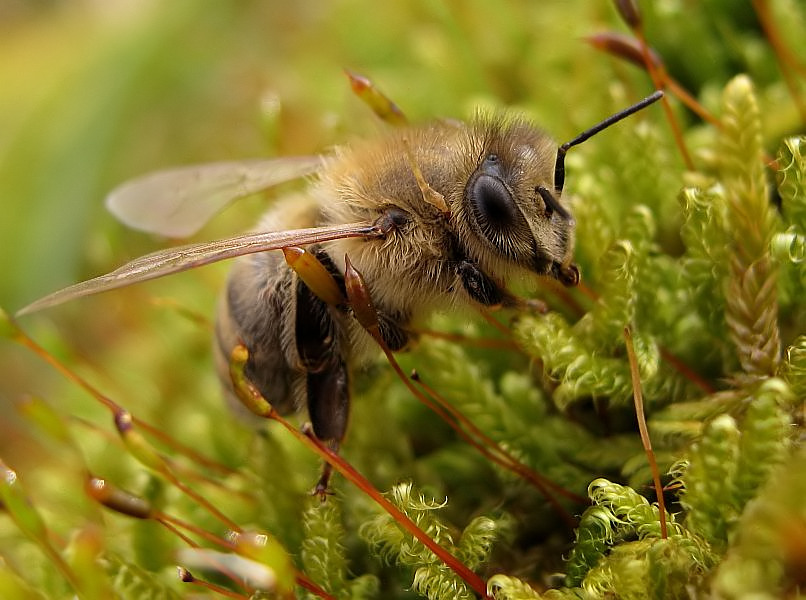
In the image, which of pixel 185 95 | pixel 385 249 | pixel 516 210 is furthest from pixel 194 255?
pixel 185 95

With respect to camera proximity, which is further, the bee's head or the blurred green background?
the blurred green background

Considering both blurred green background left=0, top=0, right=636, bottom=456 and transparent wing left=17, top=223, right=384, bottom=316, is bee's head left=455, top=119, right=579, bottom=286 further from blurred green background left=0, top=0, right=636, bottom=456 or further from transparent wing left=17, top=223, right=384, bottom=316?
blurred green background left=0, top=0, right=636, bottom=456

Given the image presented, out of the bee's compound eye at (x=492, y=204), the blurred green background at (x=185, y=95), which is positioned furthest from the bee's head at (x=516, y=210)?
the blurred green background at (x=185, y=95)

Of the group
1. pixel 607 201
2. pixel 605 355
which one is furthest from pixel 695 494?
pixel 607 201

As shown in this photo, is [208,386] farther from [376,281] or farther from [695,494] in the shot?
[695,494]

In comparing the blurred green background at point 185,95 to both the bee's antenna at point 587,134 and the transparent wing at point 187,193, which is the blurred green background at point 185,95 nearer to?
the transparent wing at point 187,193

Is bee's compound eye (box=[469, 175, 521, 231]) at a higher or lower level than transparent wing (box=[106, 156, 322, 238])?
lower

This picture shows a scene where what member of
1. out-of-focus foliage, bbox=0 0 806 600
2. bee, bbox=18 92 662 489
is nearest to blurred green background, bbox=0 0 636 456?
out-of-focus foliage, bbox=0 0 806 600
